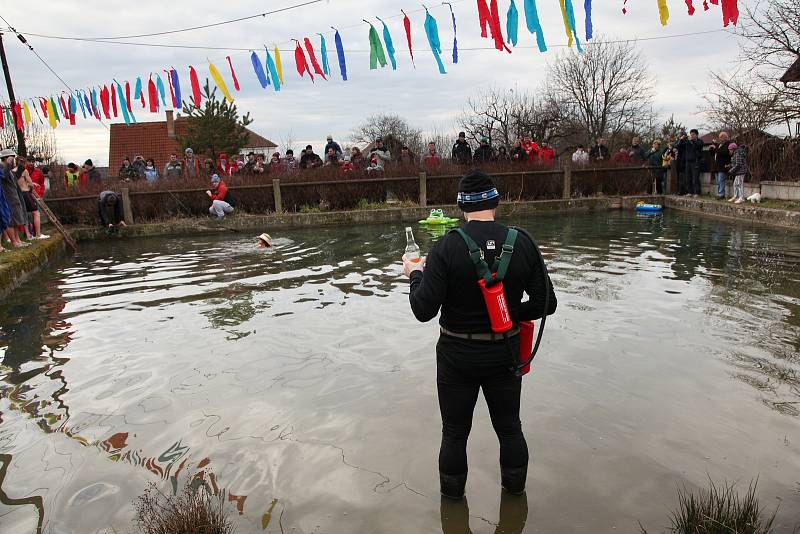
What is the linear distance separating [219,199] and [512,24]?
10548 mm

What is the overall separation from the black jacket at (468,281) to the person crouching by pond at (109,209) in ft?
54.4

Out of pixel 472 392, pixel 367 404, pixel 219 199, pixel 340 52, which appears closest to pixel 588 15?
pixel 340 52

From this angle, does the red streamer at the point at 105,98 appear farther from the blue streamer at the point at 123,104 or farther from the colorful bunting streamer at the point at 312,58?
the colorful bunting streamer at the point at 312,58

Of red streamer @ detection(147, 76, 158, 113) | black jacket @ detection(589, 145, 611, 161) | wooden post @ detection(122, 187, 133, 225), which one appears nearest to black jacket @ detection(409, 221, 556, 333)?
red streamer @ detection(147, 76, 158, 113)

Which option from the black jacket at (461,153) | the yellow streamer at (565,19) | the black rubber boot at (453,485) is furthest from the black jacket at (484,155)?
the black rubber boot at (453,485)

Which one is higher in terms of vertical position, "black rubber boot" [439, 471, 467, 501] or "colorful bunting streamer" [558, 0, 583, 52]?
"colorful bunting streamer" [558, 0, 583, 52]

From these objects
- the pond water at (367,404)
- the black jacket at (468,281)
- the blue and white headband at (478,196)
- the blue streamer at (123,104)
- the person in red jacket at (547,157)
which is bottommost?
the pond water at (367,404)

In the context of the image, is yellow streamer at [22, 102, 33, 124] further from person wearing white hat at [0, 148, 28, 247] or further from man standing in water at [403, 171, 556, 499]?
man standing in water at [403, 171, 556, 499]

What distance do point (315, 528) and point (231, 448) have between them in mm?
1178

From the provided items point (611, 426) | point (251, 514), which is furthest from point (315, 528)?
point (611, 426)

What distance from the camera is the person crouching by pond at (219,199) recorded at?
722 inches

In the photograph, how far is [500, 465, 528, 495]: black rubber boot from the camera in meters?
3.46

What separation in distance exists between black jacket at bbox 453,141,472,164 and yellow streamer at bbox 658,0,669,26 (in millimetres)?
10921

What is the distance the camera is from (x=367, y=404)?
4980 millimetres
